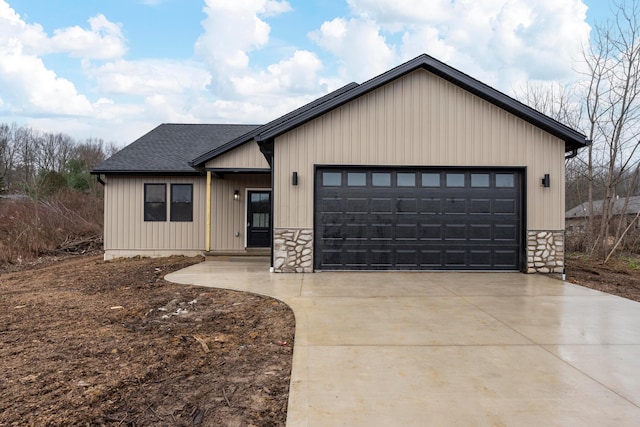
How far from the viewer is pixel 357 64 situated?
696 inches

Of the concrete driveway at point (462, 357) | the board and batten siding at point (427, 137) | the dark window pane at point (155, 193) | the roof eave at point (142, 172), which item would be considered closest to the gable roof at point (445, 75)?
the board and batten siding at point (427, 137)

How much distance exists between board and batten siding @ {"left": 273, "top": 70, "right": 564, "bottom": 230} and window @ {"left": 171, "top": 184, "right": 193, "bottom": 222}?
215 inches

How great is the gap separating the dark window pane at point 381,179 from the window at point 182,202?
21.7ft

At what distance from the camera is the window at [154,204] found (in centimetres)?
1281

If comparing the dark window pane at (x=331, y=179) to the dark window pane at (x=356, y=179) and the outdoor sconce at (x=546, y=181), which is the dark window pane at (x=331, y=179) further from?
the outdoor sconce at (x=546, y=181)

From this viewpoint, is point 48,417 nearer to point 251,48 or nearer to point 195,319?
point 195,319

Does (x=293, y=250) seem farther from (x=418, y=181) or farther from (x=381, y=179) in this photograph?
(x=418, y=181)

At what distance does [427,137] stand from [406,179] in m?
1.05

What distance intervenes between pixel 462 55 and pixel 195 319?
15.2 m

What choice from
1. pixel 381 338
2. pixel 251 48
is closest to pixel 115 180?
pixel 251 48

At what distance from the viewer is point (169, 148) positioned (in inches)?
553

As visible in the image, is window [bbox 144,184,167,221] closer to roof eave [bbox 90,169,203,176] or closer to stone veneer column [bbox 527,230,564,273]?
roof eave [bbox 90,169,203,176]

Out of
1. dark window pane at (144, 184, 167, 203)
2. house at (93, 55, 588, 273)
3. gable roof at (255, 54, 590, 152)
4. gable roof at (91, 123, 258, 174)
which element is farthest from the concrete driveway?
gable roof at (91, 123, 258, 174)

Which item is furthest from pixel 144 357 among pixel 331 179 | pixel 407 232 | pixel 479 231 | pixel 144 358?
pixel 479 231
